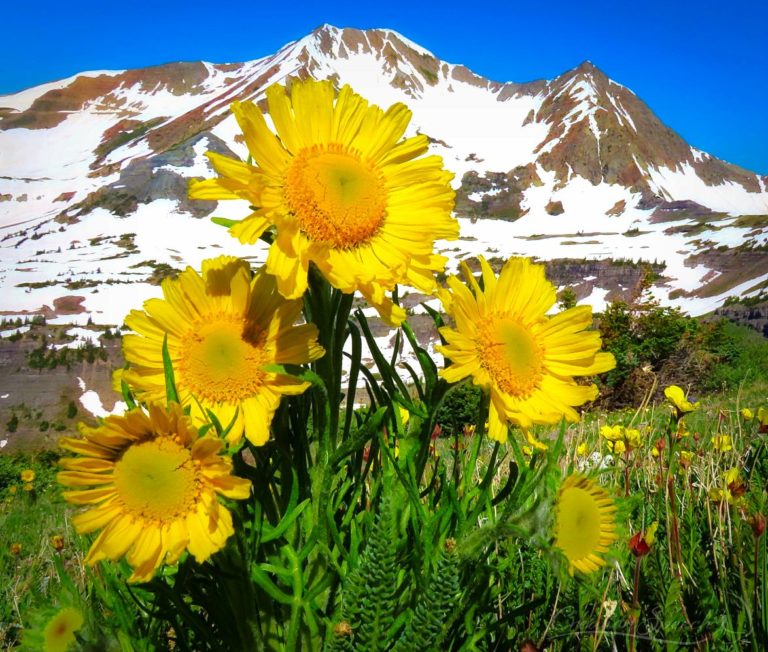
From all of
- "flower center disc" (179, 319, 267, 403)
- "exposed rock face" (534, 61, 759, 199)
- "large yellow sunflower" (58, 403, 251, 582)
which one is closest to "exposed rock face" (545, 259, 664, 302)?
"flower center disc" (179, 319, 267, 403)

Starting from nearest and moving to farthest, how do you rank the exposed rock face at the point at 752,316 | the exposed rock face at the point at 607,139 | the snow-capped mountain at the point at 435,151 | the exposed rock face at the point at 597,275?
the exposed rock face at the point at 752,316 → the exposed rock face at the point at 597,275 → the snow-capped mountain at the point at 435,151 → the exposed rock face at the point at 607,139

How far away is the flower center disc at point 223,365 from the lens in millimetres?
788

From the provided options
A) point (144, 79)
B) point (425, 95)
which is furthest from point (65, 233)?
point (425, 95)

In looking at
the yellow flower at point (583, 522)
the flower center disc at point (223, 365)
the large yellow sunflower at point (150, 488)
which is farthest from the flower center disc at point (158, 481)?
the yellow flower at point (583, 522)

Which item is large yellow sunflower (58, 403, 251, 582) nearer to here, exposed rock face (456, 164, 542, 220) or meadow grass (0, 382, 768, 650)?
meadow grass (0, 382, 768, 650)

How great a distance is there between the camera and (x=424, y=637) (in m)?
0.75

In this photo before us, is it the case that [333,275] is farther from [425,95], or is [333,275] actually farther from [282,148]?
[425,95]

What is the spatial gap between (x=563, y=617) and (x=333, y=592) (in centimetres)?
58

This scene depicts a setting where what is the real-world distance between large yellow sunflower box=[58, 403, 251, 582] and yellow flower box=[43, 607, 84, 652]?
10.2 inches

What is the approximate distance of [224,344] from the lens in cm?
81

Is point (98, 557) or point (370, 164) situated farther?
point (370, 164)

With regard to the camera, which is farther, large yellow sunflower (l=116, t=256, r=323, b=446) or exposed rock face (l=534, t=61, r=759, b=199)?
exposed rock face (l=534, t=61, r=759, b=199)

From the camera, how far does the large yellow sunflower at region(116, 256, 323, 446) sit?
0.78 metres

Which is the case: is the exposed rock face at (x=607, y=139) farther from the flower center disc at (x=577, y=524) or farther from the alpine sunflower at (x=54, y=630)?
the alpine sunflower at (x=54, y=630)
